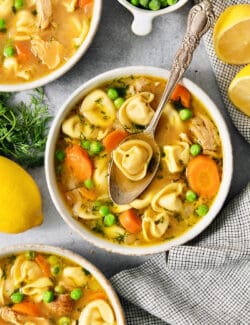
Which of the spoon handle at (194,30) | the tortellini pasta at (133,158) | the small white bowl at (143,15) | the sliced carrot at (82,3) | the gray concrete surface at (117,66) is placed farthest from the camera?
the gray concrete surface at (117,66)

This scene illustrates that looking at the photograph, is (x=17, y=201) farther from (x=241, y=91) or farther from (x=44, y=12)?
(x=241, y=91)

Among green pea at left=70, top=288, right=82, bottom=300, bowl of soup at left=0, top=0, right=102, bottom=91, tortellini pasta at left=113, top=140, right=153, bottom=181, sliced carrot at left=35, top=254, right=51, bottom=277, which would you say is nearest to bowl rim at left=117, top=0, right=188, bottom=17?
bowl of soup at left=0, top=0, right=102, bottom=91

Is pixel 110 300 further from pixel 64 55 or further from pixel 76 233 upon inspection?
pixel 64 55

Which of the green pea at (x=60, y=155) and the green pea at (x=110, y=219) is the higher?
the green pea at (x=60, y=155)

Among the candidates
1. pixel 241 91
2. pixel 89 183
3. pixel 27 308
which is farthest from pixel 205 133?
pixel 27 308

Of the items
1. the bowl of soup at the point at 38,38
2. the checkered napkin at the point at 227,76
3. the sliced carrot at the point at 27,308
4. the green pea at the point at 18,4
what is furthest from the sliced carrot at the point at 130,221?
the green pea at the point at 18,4

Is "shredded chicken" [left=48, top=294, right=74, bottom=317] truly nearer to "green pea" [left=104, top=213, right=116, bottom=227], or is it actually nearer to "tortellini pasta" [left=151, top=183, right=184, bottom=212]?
"green pea" [left=104, top=213, right=116, bottom=227]

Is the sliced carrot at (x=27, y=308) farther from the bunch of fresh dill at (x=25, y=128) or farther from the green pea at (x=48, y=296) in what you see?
the bunch of fresh dill at (x=25, y=128)
